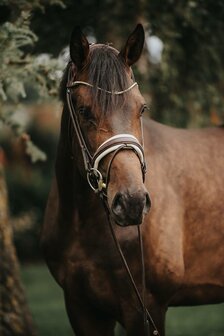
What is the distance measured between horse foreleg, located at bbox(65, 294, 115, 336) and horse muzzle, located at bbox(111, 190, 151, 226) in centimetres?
106

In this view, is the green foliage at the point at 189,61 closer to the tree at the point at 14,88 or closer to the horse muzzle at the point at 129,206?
the tree at the point at 14,88

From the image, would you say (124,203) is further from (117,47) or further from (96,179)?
(117,47)

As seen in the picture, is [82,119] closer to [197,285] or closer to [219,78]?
[197,285]

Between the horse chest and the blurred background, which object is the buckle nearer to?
the horse chest

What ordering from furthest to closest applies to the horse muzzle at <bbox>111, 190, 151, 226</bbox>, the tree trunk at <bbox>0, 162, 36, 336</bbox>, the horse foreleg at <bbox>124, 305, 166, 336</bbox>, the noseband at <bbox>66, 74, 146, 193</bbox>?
the tree trunk at <bbox>0, 162, 36, 336</bbox> < the horse foreleg at <bbox>124, 305, 166, 336</bbox> < the noseband at <bbox>66, 74, 146, 193</bbox> < the horse muzzle at <bbox>111, 190, 151, 226</bbox>

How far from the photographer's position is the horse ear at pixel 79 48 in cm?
376

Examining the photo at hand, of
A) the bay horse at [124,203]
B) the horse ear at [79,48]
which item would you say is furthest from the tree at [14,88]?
the horse ear at [79,48]

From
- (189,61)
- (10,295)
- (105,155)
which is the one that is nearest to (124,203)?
(105,155)

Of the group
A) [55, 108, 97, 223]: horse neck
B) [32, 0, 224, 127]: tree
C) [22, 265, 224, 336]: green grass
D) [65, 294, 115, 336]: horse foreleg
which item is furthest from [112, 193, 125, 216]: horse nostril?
[22, 265, 224, 336]: green grass

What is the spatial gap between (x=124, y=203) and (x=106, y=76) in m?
0.78

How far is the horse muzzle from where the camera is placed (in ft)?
11.0

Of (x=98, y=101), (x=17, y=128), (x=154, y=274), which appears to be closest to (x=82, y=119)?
(x=98, y=101)

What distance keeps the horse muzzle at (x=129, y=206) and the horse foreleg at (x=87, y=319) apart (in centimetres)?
106

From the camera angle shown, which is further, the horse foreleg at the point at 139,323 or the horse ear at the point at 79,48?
the horse foreleg at the point at 139,323
